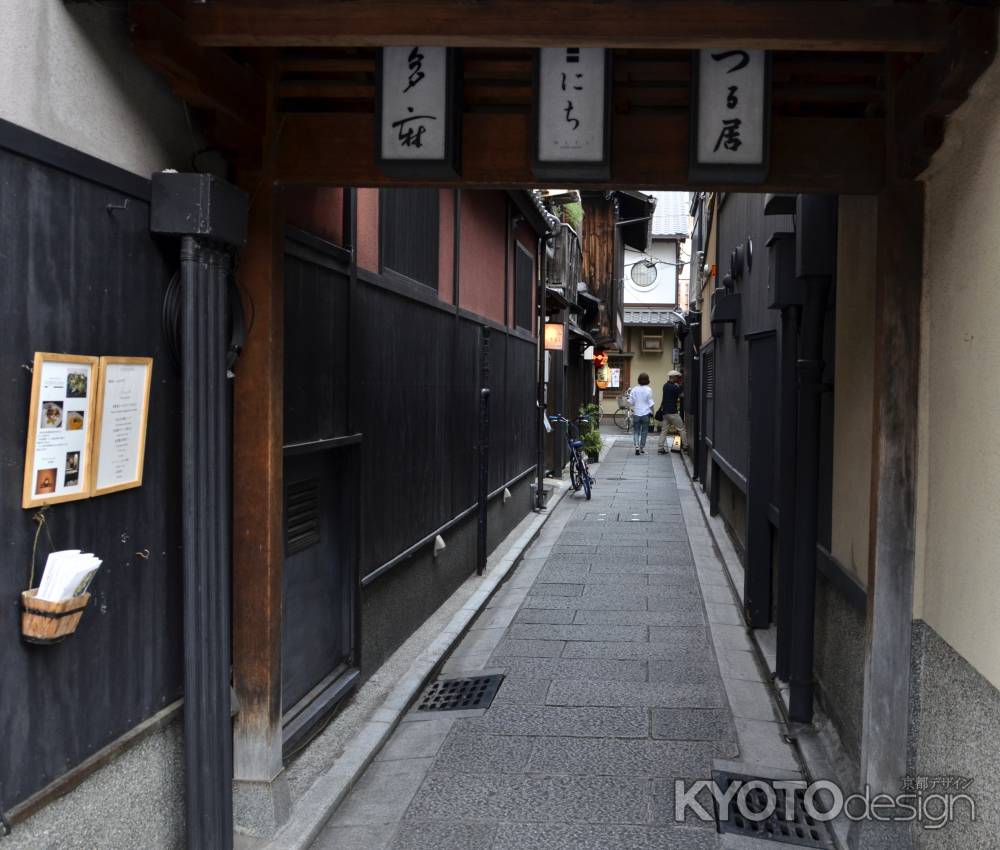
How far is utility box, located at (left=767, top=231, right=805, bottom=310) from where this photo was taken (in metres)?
6.74

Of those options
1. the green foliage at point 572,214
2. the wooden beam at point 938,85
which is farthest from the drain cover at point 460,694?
the green foliage at point 572,214

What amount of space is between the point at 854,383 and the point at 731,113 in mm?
2019

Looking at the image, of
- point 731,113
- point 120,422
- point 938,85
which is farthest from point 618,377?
point 120,422

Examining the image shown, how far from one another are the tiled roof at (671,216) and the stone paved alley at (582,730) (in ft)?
132

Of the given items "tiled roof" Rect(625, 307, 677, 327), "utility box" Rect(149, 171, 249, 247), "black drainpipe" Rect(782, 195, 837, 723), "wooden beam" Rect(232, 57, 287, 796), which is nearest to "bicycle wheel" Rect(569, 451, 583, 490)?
"black drainpipe" Rect(782, 195, 837, 723)

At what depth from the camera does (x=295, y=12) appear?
3.93 meters

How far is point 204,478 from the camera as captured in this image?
14.2 ft

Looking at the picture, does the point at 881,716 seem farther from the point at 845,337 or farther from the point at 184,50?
the point at 184,50

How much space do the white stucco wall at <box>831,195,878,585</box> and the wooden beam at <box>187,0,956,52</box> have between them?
130cm

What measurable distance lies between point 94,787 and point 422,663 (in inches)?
174

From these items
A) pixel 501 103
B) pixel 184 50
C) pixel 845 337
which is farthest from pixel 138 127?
pixel 845 337

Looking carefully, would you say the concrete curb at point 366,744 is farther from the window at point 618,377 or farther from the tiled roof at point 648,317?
the window at point 618,377

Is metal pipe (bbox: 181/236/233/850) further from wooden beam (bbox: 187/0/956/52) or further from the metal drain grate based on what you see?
the metal drain grate

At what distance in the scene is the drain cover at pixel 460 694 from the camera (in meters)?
7.30
